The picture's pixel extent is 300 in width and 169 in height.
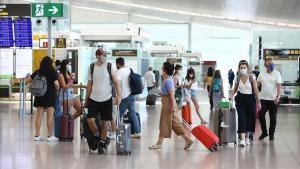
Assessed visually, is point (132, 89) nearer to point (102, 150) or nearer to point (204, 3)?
point (102, 150)

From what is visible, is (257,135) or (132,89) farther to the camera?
(257,135)

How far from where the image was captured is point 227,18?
152 feet

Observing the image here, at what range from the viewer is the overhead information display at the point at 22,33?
17.0m

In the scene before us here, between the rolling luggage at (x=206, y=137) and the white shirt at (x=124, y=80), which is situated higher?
the white shirt at (x=124, y=80)

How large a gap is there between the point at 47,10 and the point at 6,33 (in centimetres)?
331

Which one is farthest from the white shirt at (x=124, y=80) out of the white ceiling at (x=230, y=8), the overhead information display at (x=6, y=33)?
the white ceiling at (x=230, y=8)

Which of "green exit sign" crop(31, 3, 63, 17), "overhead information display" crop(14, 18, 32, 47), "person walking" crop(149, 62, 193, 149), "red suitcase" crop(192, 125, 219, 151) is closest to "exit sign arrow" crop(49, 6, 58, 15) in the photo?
"green exit sign" crop(31, 3, 63, 17)

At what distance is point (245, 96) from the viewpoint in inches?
407

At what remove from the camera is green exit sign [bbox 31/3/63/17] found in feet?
46.1

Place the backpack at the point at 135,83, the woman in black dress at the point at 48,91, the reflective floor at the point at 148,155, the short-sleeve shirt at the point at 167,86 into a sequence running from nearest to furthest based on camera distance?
the reflective floor at the point at 148,155 → the short-sleeve shirt at the point at 167,86 → the woman in black dress at the point at 48,91 → the backpack at the point at 135,83

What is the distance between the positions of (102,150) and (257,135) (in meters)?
4.33

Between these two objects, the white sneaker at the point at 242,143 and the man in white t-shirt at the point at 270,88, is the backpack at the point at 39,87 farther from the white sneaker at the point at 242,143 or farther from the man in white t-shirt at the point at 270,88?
the man in white t-shirt at the point at 270,88

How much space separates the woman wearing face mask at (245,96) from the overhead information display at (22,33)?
8.56 metres

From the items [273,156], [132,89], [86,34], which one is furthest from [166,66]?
[86,34]
